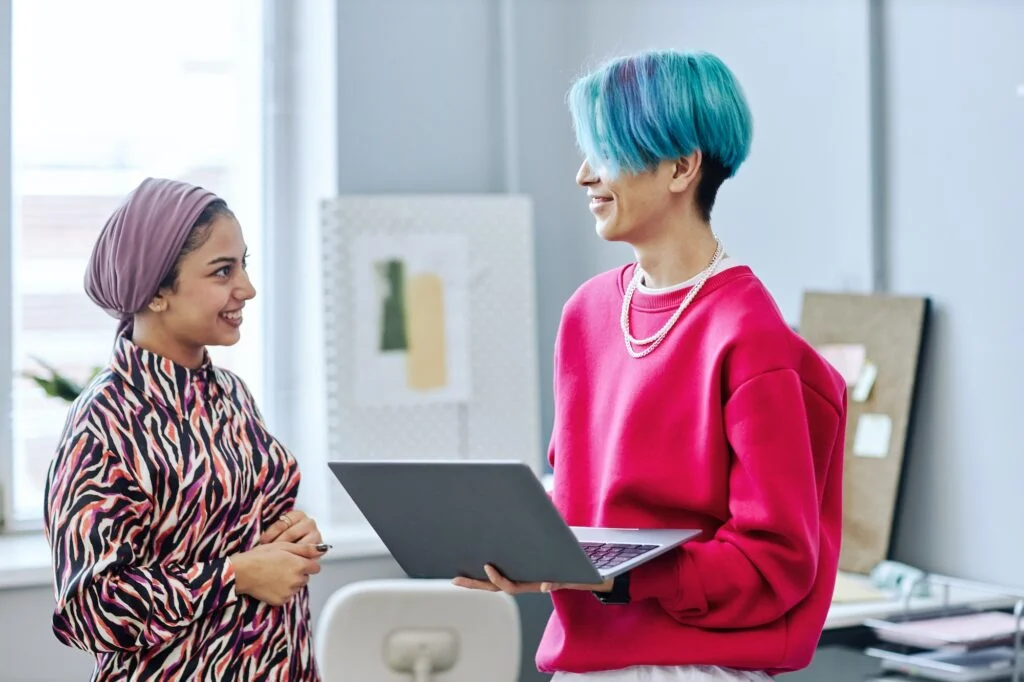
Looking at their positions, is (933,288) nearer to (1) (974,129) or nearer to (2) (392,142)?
(1) (974,129)

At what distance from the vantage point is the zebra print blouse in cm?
129

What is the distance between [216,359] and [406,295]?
55cm

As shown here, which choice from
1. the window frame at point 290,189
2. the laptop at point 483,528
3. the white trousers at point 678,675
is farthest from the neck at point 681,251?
the window frame at point 290,189

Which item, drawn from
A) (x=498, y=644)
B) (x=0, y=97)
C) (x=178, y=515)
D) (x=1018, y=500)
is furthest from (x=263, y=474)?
(x=0, y=97)

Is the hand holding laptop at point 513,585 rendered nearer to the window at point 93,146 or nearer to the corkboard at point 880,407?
the corkboard at point 880,407

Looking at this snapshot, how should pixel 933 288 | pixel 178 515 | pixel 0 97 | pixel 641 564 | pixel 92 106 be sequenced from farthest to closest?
1. pixel 92 106
2. pixel 0 97
3. pixel 933 288
4. pixel 178 515
5. pixel 641 564

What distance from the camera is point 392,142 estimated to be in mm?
2980

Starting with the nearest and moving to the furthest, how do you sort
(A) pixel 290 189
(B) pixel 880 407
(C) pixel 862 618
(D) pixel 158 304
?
(D) pixel 158 304
(C) pixel 862 618
(B) pixel 880 407
(A) pixel 290 189

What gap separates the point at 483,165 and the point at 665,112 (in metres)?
1.87

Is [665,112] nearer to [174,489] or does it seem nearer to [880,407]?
[174,489]

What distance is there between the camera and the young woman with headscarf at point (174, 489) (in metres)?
1.29

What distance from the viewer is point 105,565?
1.27 m

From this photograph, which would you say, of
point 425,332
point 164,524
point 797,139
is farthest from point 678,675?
point 425,332

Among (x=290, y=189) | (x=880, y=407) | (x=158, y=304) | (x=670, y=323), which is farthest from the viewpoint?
(x=290, y=189)
